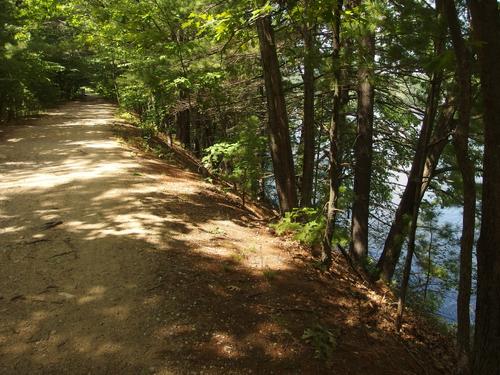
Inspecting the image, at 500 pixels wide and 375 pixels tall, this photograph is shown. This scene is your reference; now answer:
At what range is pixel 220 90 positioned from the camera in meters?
11.3

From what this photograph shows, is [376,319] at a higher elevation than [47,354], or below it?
below

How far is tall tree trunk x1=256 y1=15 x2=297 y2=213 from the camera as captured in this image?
23.7ft

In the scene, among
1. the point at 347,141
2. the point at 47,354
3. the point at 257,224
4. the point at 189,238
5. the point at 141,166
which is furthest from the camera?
the point at 347,141

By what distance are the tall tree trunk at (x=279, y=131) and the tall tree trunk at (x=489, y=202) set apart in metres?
4.15

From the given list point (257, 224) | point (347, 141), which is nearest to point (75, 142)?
point (257, 224)

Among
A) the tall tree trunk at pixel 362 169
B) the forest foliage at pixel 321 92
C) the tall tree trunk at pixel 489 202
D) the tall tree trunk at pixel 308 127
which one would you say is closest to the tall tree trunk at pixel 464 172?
the forest foliage at pixel 321 92

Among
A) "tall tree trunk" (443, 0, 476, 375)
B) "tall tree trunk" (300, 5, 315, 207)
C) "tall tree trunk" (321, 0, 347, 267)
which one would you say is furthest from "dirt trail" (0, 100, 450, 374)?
"tall tree trunk" (300, 5, 315, 207)

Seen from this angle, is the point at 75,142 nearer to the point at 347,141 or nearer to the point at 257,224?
the point at 257,224

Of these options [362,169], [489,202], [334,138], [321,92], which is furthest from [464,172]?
[362,169]

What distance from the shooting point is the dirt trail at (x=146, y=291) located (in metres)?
3.43

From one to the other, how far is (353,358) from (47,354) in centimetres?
282

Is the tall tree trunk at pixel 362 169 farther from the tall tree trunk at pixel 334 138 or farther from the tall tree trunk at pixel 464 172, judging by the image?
the tall tree trunk at pixel 464 172

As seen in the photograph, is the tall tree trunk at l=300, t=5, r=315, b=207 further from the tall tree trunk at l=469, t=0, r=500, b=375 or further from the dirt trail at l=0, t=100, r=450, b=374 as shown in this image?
the tall tree trunk at l=469, t=0, r=500, b=375

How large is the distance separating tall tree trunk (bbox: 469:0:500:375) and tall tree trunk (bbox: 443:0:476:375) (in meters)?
0.13
